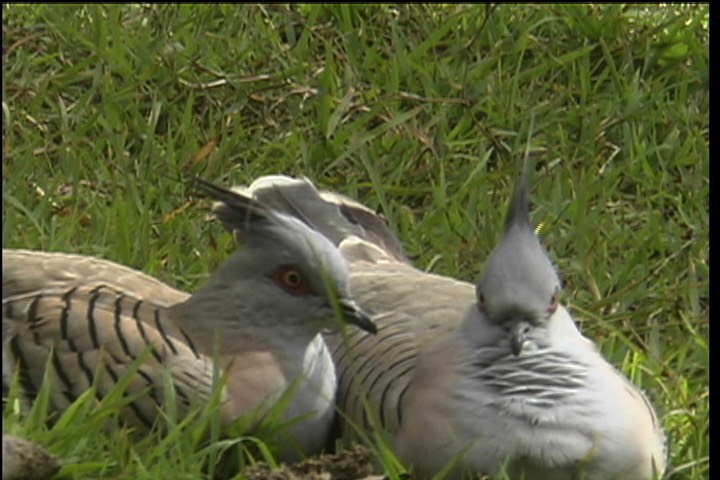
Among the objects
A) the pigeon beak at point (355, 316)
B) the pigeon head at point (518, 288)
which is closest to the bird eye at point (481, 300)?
the pigeon head at point (518, 288)

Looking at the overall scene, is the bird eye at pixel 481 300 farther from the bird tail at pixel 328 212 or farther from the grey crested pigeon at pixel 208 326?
the bird tail at pixel 328 212

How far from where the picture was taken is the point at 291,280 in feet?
15.5

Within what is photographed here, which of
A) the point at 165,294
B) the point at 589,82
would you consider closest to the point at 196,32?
the point at 589,82

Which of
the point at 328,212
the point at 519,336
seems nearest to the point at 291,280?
the point at 519,336

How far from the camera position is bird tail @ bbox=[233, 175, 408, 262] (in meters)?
5.37

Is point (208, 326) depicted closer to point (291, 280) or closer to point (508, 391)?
point (291, 280)

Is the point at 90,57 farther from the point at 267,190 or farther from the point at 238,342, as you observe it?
the point at 238,342

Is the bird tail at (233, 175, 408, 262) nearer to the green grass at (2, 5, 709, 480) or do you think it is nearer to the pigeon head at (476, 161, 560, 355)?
the green grass at (2, 5, 709, 480)

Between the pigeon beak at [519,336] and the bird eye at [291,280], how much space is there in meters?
0.49

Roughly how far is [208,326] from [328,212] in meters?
0.93

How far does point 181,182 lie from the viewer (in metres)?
5.76

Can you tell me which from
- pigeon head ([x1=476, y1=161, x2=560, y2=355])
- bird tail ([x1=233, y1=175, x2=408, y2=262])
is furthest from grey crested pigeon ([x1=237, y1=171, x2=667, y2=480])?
bird tail ([x1=233, y1=175, x2=408, y2=262])

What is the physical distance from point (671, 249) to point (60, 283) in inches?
85.0

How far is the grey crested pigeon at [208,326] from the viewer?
14.7ft
